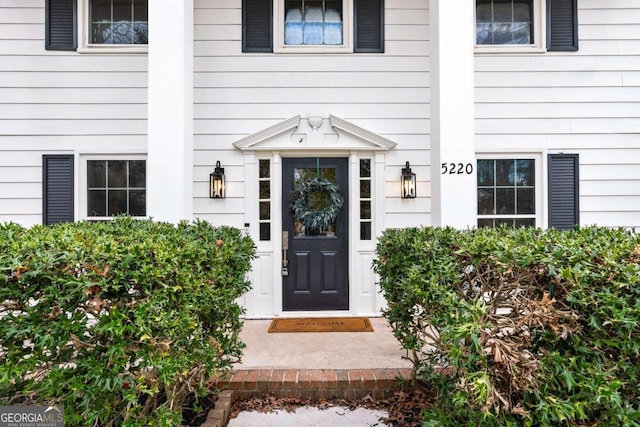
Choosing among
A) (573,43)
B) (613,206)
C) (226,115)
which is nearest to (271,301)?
(226,115)

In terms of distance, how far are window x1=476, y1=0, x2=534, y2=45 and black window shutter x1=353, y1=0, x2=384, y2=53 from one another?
1.20 metres

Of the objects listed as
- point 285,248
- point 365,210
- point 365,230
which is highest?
point 365,210

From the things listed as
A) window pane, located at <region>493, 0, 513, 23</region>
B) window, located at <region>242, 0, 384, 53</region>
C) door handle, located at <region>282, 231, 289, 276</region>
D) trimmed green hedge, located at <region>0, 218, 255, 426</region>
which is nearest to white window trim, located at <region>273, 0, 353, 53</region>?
window, located at <region>242, 0, 384, 53</region>

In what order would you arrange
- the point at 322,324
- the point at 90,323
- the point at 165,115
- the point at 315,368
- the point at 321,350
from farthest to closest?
the point at 322,324 < the point at 321,350 < the point at 165,115 < the point at 315,368 < the point at 90,323

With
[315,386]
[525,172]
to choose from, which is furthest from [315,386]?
[525,172]

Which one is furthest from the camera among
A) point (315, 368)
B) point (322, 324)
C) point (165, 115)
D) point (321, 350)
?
point (322, 324)

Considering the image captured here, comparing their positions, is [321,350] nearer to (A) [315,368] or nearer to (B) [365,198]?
(A) [315,368]

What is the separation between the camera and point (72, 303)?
152 cm

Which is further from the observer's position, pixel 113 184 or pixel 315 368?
pixel 113 184

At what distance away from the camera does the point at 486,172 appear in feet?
14.9

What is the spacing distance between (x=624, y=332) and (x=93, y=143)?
5.05 meters

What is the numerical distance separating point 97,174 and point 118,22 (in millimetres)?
1849

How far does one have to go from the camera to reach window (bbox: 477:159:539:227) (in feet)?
14.8

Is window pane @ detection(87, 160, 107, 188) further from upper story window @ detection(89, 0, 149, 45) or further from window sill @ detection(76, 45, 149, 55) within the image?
upper story window @ detection(89, 0, 149, 45)
